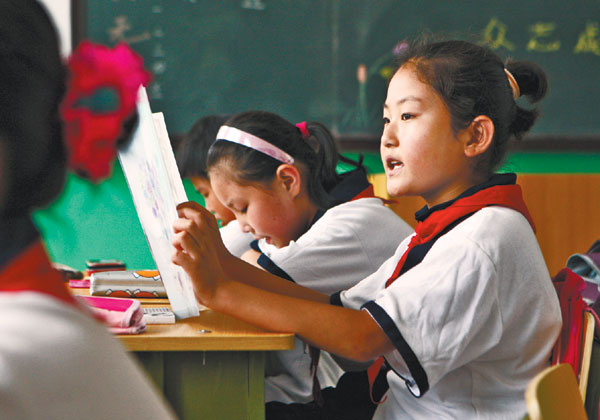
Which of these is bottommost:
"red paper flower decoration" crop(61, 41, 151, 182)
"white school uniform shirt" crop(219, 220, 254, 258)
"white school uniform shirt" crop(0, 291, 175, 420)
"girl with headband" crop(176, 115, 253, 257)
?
"white school uniform shirt" crop(219, 220, 254, 258)

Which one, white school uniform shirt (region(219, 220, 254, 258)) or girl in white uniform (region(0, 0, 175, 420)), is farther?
white school uniform shirt (region(219, 220, 254, 258))

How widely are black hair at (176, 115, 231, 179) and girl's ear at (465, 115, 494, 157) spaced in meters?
1.22

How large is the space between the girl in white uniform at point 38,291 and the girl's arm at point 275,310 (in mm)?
587

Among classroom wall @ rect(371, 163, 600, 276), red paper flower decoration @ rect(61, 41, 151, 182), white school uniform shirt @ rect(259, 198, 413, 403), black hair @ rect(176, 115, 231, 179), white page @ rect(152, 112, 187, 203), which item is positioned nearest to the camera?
red paper flower decoration @ rect(61, 41, 151, 182)

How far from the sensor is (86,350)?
34 cm

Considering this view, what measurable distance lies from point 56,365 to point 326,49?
2477 mm

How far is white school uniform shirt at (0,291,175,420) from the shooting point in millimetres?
315

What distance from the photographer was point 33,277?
0.36m

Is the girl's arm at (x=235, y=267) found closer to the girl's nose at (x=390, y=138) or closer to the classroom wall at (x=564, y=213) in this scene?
the girl's nose at (x=390, y=138)

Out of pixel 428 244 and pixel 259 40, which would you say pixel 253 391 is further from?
pixel 259 40

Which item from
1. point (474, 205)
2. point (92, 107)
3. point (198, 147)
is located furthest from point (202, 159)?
point (92, 107)

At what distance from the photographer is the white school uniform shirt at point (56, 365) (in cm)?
32

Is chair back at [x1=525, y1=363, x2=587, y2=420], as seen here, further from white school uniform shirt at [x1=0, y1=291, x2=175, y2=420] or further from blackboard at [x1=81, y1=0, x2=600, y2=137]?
blackboard at [x1=81, y1=0, x2=600, y2=137]

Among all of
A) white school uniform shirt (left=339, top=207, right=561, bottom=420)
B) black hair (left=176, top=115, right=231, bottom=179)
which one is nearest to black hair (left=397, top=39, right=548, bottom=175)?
white school uniform shirt (left=339, top=207, right=561, bottom=420)
